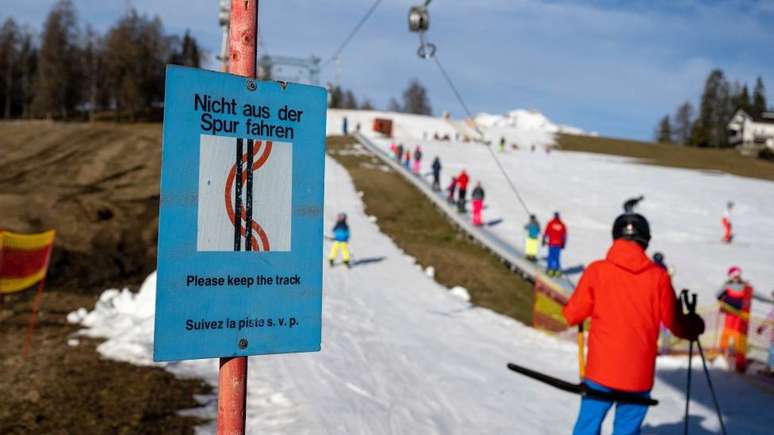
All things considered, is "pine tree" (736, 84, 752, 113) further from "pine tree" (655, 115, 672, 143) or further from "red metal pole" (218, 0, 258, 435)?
"red metal pole" (218, 0, 258, 435)

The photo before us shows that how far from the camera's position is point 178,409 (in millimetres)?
6496

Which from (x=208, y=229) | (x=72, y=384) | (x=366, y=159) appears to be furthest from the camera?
(x=366, y=159)

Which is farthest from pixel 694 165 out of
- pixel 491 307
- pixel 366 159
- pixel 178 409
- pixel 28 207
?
pixel 178 409

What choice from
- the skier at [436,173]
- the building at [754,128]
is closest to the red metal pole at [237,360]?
the skier at [436,173]

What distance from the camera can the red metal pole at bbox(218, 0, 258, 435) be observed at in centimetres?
246

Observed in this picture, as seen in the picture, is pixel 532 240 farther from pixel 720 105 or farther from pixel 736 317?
pixel 720 105

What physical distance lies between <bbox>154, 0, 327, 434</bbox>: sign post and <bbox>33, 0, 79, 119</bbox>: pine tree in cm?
8155

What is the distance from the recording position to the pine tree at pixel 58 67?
72938 millimetres

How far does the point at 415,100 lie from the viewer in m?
151

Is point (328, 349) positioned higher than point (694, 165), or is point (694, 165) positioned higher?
point (694, 165)

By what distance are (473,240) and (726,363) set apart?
41.8 feet

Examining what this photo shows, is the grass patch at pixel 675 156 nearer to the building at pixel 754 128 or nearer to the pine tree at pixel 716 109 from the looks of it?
the building at pixel 754 128

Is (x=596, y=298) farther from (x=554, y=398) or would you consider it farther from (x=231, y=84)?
(x=554, y=398)

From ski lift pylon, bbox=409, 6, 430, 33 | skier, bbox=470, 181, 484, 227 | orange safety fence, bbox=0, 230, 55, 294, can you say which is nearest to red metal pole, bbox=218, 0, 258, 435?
orange safety fence, bbox=0, 230, 55, 294
